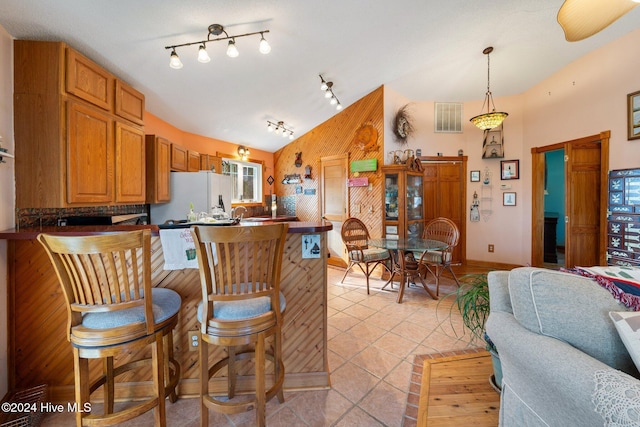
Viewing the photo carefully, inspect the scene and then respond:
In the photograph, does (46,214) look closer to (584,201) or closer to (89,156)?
(89,156)

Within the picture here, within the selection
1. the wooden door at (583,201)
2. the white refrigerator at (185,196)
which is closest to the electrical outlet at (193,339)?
the white refrigerator at (185,196)

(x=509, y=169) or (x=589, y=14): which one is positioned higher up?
(x=589, y=14)

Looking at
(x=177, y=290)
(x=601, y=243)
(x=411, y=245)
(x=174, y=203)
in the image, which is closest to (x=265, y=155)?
(x=174, y=203)

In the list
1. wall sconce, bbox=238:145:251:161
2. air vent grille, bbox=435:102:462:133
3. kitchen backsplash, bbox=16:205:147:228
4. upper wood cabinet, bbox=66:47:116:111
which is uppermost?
air vent grille, bbox=435:102:462:133

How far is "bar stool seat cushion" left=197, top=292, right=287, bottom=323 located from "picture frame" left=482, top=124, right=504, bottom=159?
499 cm

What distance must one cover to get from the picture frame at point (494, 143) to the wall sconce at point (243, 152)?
4554mm

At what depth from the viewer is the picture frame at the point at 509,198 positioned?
15.1ft

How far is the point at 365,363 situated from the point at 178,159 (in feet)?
10.8

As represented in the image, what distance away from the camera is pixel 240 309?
127cm

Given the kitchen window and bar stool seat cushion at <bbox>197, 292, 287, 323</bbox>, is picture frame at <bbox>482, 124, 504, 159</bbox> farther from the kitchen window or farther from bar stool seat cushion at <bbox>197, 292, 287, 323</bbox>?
bar stool seat cushion at <bbox>197, 292, 287, 323</bbox>

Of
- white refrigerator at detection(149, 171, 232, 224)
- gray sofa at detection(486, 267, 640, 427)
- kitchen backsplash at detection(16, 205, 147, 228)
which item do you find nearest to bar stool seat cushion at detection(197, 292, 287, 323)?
gray sofa at detection(486, 267, 640, 427)

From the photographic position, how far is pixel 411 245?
323 cm

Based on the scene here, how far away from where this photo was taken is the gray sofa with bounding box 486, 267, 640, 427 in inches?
29.5

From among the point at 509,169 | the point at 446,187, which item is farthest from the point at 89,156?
the point at 509,169
